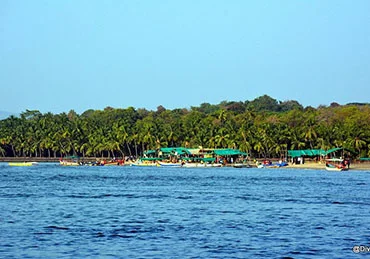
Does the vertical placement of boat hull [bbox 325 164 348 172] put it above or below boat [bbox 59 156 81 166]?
below

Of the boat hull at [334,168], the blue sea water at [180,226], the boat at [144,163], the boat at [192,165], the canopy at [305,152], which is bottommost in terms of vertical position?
the blue sea water at [180,226]

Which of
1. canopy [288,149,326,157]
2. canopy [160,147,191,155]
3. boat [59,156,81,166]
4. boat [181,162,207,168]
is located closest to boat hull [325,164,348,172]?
canopy [288,149,326,157]

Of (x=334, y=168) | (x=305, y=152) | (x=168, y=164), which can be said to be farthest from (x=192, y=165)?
(x=334, y=168)

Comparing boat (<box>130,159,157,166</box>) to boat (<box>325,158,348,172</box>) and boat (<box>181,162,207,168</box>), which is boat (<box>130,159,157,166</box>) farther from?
boat (<box>325,158,348,172</box>)

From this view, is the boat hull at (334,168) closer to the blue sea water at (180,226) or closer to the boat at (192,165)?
the boat at (192,165)

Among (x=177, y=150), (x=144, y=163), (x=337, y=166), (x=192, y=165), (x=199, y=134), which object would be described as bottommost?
(x=337, y=166)

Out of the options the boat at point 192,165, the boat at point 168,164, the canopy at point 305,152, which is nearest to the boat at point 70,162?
the boat at point 168,164

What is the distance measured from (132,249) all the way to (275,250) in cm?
572

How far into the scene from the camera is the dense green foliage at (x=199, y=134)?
152m

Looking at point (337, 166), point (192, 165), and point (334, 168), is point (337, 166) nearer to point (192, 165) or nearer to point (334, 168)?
point (334, 168)

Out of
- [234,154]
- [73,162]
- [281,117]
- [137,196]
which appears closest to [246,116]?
[281,117]

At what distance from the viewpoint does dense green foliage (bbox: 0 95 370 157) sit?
15150 cm

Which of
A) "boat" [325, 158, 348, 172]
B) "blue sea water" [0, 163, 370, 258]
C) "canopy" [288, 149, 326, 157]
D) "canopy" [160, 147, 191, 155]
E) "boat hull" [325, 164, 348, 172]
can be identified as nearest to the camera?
"blue sea water" [0, 163, 370, 258]

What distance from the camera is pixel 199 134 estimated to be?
550 ft
